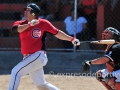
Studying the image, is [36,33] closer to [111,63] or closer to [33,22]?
[33,22]

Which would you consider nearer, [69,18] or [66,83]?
[66,83]

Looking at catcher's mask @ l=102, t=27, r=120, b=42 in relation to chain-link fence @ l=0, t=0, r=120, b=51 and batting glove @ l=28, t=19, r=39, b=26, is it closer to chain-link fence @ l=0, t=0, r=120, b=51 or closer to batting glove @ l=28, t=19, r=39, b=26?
batting glove @ l=28, t=19, r=39, b=26

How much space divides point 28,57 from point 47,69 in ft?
13.5

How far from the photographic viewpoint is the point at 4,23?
12.4m

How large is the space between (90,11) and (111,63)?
535 cm

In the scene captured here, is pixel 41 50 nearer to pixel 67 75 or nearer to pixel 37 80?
pixel 37 80

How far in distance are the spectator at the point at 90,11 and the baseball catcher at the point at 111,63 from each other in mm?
4872

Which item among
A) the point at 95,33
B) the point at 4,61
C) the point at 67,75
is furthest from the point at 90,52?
the point at 4,61

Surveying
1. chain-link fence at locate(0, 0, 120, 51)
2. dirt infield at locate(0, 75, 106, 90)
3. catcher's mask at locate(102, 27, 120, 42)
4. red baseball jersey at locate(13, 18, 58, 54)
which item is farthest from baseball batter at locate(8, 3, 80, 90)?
chain-link fence at locate(0, 0, 120, 51)

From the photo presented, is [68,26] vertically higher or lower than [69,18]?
lower

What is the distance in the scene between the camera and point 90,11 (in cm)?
1177

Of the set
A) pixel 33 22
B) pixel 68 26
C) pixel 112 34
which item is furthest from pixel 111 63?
pixel 68 26

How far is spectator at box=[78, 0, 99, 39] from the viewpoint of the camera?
38.2 feet

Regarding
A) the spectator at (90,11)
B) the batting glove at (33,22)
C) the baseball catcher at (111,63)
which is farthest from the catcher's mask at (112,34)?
the spectator at (90,11)
